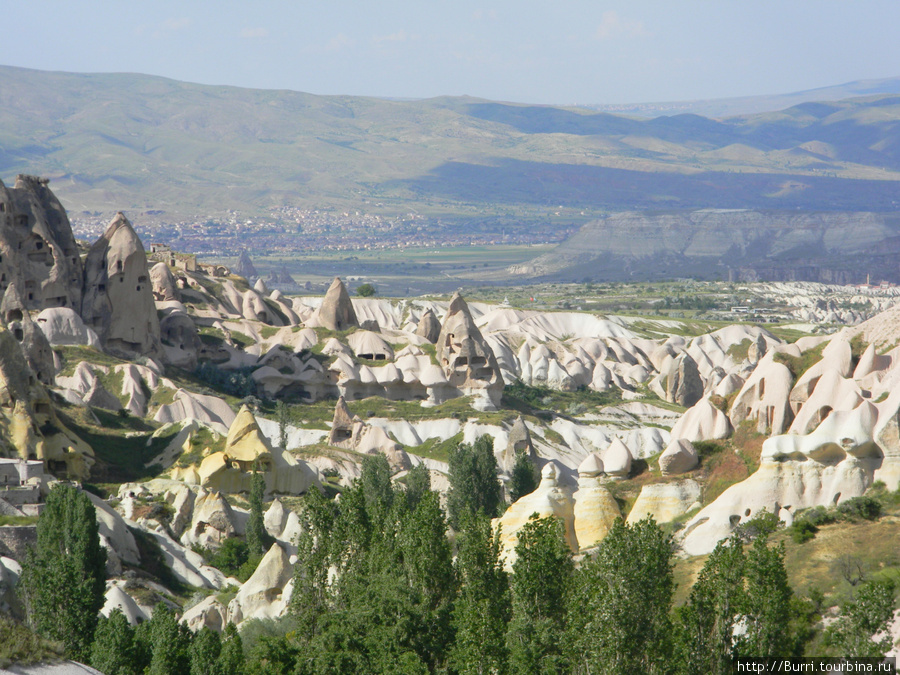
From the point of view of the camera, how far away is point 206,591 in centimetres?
4591

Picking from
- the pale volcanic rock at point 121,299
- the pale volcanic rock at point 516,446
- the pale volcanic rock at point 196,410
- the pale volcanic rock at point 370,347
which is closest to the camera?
the pale volcanic rock at point 196,410

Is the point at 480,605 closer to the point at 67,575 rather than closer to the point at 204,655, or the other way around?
the point at 204,655

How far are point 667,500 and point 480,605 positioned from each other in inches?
604

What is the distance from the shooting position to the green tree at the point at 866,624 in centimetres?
2670

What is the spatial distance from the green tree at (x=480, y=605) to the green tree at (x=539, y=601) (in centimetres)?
45

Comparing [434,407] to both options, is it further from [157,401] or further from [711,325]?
[711,325]

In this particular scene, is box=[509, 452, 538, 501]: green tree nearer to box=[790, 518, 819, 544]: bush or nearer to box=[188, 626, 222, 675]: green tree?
box=[790, 518, 819, 544]: bush

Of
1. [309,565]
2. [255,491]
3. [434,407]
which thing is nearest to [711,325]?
[434,407]

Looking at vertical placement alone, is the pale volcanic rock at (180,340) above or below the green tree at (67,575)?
below

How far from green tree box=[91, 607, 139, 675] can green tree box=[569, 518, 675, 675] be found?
11980 mm

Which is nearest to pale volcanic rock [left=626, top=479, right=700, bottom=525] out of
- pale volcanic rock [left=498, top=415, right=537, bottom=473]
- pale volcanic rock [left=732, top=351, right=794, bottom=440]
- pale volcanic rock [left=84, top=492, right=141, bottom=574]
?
pale volcanic rock [left=732, top=351, right=794, bottom=440]

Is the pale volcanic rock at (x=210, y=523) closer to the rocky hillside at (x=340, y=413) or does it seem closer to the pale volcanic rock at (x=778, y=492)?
the rocky hillside at (x=340, y=413)

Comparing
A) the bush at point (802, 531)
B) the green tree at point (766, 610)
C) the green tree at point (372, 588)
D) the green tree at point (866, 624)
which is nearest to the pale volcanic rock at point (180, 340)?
the green tree at point (372, 588)

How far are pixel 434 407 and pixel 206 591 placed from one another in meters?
48.7
